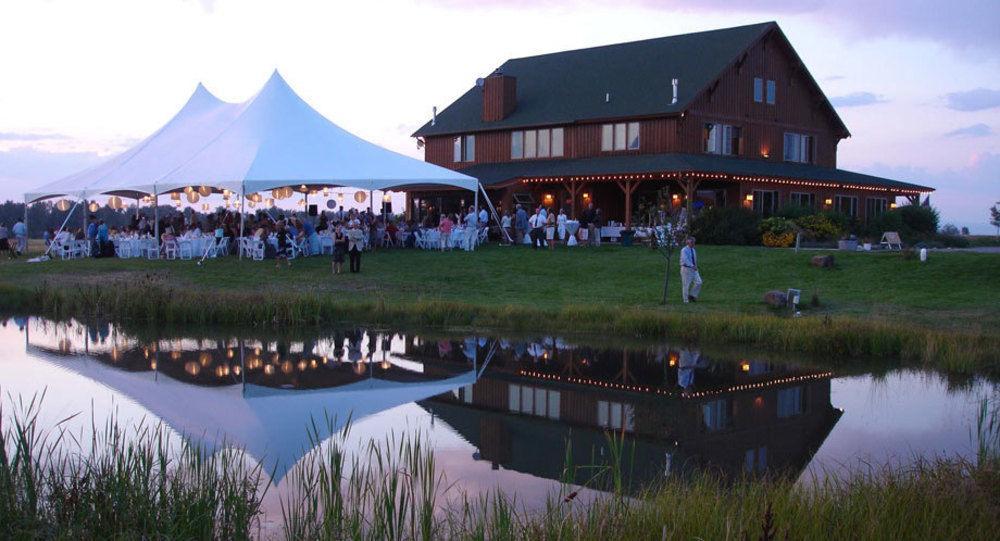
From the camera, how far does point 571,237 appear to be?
30422mm

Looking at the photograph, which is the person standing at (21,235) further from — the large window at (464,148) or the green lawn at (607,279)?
the large window at (464,148)

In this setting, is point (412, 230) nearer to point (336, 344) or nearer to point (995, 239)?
point (336, 344)

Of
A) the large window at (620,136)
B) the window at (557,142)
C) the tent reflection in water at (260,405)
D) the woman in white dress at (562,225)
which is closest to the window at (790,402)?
the tent reflection in water at (260,405)

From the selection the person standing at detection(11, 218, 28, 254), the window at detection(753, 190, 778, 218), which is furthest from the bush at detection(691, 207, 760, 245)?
the person standing at detection(11, 218, 28, 254)

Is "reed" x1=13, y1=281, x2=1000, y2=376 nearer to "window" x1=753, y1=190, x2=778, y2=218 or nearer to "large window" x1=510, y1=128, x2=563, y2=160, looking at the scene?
"window" x1=753, y1=190, x2=778, y2=218

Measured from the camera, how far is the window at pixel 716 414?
10574 millimetres

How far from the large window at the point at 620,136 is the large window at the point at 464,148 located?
6386 millimetres

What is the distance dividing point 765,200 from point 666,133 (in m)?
4.01

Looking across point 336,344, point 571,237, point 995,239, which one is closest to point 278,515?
point 336,344

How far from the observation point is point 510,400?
11961mm

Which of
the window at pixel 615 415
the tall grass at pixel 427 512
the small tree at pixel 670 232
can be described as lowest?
the window at pixel 615 415

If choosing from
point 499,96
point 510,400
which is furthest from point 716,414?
point 499,96

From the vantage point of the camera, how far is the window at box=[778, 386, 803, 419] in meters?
11.2

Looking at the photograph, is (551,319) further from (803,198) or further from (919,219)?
(803,198)
